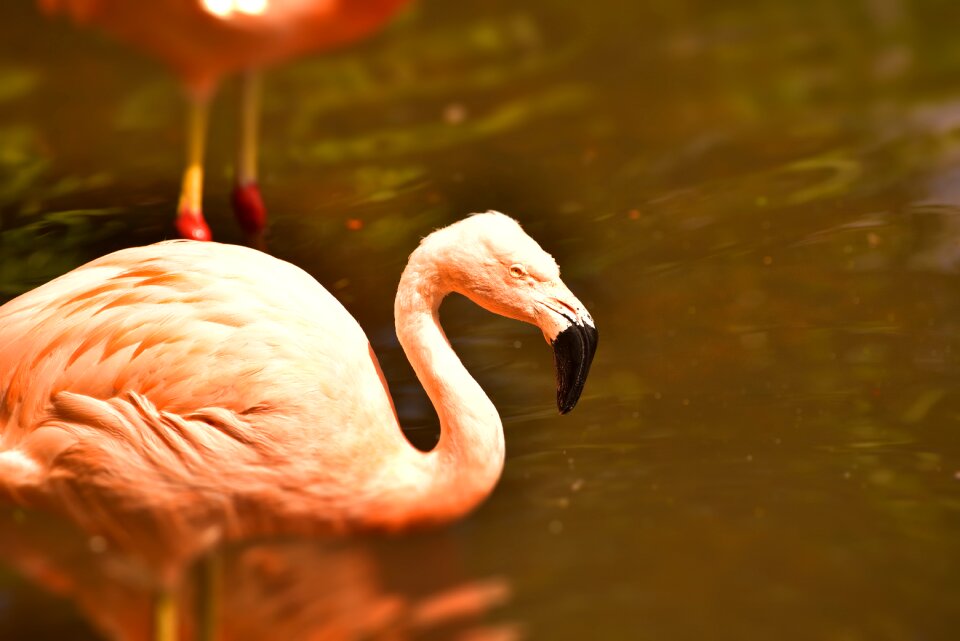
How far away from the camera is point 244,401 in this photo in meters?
2.57

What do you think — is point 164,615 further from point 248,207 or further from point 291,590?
point 248,207

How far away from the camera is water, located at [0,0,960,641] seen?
246cm

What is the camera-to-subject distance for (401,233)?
13.3 feet

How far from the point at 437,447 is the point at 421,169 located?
2.09 m

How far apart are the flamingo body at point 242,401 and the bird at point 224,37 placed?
104 centimetres

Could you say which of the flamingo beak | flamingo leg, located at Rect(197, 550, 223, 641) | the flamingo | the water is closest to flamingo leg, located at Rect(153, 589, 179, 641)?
flamingo leg, located at Rect(197, 550, 223, 641)

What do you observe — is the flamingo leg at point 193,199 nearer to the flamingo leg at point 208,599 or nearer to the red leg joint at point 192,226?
the red leg joint at point 192,226

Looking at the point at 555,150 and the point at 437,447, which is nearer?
the point at 437,447

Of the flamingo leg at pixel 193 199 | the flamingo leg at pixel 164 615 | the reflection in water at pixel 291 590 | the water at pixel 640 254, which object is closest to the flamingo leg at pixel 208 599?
the flamingo leg at pixel 164 615

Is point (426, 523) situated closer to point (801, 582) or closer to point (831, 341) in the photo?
point (801, 582)

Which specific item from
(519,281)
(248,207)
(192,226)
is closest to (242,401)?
(519,281)

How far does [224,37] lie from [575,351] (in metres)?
1.71

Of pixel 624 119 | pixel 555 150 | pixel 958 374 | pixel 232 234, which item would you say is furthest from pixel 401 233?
pixel 958 374

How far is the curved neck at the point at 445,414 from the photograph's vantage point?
262 centimetres
